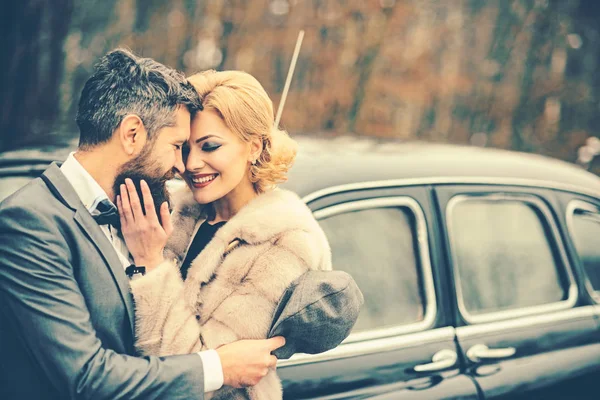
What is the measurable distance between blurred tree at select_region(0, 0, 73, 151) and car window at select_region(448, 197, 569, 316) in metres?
5.97

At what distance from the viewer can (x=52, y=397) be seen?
6.40 feet

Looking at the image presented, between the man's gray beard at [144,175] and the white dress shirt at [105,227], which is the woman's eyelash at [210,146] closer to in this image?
the man's gray beard at [144,175]

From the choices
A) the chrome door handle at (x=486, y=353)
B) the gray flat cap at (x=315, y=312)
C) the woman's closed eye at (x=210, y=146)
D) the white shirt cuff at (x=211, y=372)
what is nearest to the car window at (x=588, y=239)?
the chrome door handle at (x=486, y=353)

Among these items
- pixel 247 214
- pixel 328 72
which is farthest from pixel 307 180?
pixel 328 72

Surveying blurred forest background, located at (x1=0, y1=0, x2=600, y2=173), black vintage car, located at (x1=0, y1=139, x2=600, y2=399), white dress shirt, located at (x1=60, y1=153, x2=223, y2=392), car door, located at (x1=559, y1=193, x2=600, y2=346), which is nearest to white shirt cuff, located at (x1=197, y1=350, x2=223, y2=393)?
white dress shirt, located at (x1=60, y1=153, x2=223, y2=392)

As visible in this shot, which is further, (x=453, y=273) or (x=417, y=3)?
(x=417, y=3)

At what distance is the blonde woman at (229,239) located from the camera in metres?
2.07

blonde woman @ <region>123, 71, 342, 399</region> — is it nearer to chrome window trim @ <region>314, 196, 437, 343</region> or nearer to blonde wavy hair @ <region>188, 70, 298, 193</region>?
blonde wavy hair @ <region>188, 70, 298, 193</region>

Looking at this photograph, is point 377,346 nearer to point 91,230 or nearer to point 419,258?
point 419,258

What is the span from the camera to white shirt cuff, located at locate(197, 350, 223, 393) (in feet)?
6.64

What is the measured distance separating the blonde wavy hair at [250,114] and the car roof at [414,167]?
14 centimetres

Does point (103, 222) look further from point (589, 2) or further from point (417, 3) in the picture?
point (589, 2)

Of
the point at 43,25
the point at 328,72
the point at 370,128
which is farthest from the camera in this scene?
the point at 370,128

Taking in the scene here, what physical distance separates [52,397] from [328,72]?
40.5ft
